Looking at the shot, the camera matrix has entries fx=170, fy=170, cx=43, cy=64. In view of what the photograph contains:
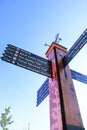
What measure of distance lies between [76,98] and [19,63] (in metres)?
2.64

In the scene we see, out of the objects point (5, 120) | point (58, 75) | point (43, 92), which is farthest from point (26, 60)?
point (5, 120)

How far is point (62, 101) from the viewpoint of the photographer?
19.5ft

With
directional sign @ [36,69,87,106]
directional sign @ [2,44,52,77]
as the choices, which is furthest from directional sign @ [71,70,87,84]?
directional sign @ [2,44,52,77]

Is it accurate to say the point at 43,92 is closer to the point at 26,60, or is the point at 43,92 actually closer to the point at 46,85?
the point at 46,85

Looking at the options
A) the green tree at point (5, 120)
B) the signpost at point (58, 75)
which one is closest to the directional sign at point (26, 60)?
the signpost at point (58, 75)

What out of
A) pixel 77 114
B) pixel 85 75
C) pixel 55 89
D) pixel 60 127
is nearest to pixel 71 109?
pixel 77 114

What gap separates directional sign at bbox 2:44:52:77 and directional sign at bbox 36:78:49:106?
4.62 feet

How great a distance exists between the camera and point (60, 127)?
566cm

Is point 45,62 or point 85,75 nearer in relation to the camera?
point 45,62

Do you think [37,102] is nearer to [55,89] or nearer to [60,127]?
[55,89]

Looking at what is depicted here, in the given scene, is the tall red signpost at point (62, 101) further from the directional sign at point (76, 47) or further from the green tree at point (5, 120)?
the green tree at point (5, 120)

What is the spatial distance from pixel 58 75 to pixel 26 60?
57.8 inches

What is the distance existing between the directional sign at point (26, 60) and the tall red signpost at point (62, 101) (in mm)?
466

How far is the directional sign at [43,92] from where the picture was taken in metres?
8.64
